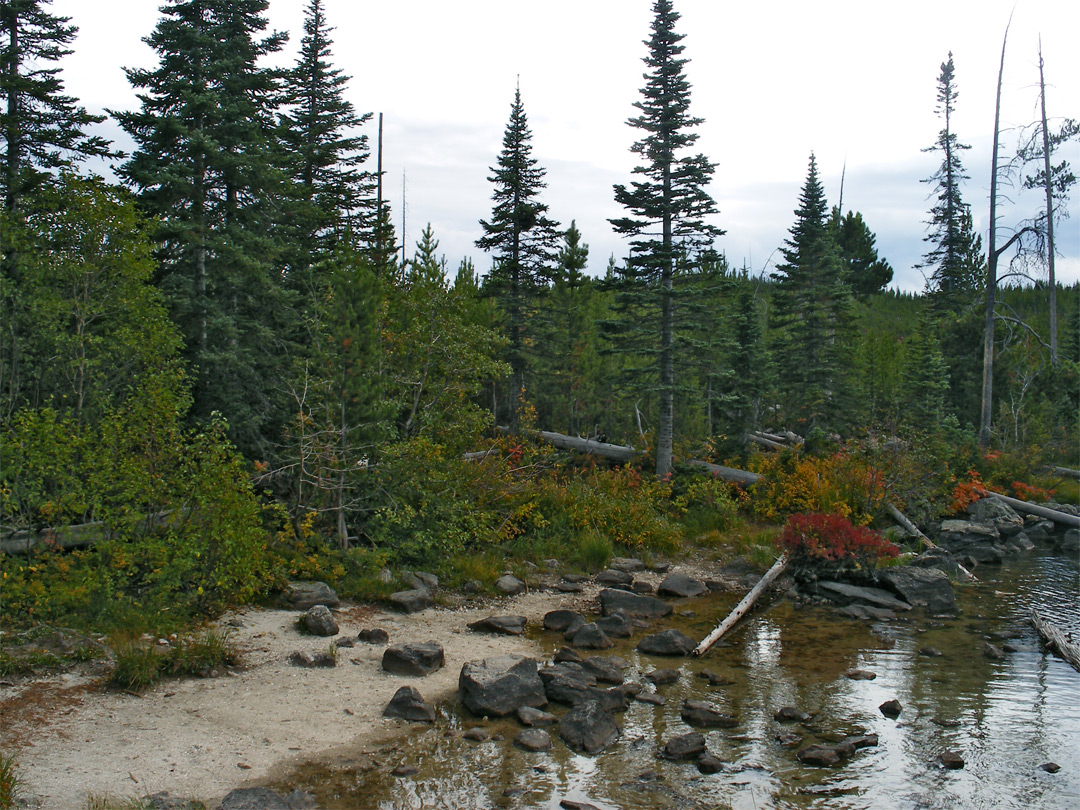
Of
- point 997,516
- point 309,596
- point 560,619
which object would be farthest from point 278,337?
point 997,516

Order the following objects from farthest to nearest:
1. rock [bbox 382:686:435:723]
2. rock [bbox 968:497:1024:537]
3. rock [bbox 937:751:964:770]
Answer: rock [bbox 968:497:1024:537]
rock [bbox 382:686:435:723]
rock [bbox 937:751:964:770]

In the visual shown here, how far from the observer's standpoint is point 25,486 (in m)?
10.8

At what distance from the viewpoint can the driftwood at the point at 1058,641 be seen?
11.7 meters

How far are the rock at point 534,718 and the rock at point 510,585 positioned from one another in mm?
5811

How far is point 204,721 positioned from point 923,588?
13.8 metres

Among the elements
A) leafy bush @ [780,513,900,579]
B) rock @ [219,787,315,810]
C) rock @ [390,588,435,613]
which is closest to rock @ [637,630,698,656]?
rock @ [390,588,435,613]

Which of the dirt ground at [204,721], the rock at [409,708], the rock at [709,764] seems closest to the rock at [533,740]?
the rock at [409,708]

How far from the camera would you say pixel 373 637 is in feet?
38.1

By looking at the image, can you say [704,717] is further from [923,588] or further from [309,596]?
[923,588]

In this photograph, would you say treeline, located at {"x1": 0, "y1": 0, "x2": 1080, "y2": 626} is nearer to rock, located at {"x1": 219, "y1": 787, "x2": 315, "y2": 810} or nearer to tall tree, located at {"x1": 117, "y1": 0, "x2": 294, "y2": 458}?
tall tree, located at {"x1": 117, "y1": 0, "x2": 294, "y2": 458}

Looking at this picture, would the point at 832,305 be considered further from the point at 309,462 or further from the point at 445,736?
the point at 445,736

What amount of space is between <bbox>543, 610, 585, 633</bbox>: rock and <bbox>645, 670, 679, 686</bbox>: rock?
2.49 meters

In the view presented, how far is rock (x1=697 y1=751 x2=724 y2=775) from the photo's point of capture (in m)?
8.11

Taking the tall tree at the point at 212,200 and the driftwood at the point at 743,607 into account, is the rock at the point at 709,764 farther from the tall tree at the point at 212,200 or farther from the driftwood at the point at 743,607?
the tall tree at the point at 212,200
